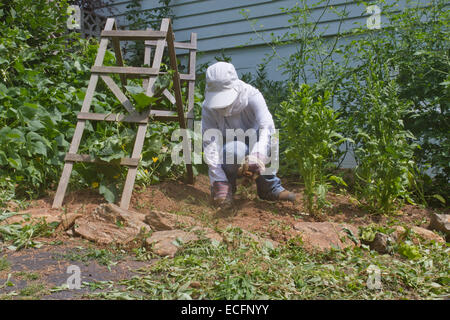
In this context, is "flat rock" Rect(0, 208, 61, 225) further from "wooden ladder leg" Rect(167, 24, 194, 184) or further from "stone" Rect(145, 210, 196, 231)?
Result: "wooden ladder leg" Rect(167, 24, 194, 184)

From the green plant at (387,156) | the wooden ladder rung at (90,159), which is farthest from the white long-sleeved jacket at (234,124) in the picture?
the green plant at (387,156)

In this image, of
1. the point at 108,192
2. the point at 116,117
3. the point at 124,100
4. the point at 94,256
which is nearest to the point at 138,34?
the point at 124,100

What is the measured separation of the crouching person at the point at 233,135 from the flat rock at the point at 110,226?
838 mm

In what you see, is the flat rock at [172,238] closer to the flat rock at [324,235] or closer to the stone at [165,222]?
the stone at [165,222]

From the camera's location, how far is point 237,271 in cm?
181

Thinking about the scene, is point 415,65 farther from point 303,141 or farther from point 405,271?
point 405,271

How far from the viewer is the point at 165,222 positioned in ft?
7.84

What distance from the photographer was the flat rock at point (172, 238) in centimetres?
209

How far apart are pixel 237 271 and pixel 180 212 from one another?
1.15 metres

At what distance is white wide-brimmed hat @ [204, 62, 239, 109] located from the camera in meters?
2.95

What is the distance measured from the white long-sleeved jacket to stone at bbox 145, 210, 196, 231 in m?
0.77

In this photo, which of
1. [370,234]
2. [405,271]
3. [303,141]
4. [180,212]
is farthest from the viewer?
[180,212]

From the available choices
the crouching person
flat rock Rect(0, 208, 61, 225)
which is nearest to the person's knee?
the crouching person
